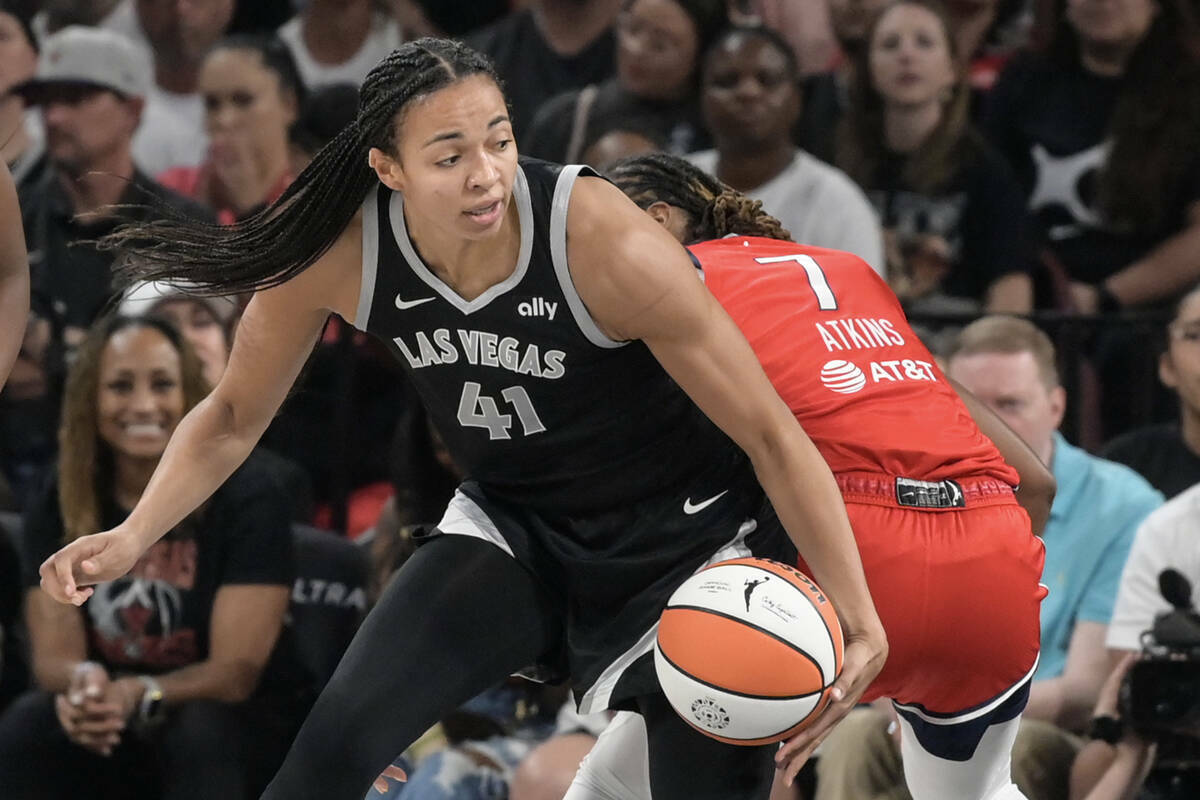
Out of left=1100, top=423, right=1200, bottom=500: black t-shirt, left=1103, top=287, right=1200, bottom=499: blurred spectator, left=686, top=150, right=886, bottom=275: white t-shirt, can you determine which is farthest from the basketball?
left=686, top=150, right=886, bottom=275: white t-shirt

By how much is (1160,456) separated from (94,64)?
365 centimetres

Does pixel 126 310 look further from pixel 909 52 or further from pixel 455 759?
pixel 909 52

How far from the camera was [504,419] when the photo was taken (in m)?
3.06

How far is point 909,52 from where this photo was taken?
18.8ft

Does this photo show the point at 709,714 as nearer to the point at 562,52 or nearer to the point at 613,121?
the point at 613,121

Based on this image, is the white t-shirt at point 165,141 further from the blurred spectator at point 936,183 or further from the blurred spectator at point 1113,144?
the blurred spectator at point 1113,144

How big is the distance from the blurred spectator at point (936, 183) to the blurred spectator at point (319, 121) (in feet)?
5.68

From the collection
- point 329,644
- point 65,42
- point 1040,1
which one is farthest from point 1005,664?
point 65,42

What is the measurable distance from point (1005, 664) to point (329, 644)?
87.4 inches

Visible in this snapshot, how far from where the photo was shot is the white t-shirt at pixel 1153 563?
4309mm

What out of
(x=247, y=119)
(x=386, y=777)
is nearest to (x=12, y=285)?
(x=386, y=777)

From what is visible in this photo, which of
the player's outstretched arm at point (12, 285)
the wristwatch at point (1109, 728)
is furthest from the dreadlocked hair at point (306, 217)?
the wristwatch at point (1109, 728)

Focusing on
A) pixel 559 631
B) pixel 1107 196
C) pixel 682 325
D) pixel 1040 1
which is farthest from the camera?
pixel 1040 1

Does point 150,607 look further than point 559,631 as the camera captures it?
Yes
